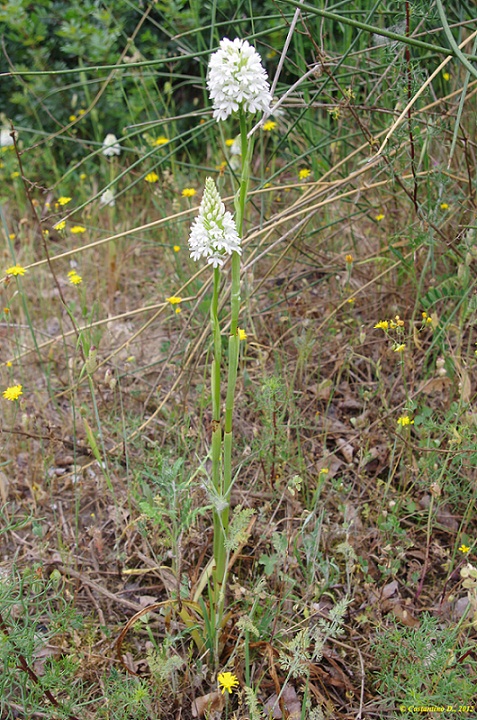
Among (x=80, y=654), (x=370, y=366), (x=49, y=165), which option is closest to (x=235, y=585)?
(x=80, y=654)

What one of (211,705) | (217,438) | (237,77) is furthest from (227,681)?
(237,77)

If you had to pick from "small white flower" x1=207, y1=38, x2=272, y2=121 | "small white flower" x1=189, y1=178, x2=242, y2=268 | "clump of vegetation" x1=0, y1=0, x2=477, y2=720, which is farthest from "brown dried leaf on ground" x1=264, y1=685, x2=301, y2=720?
"small white flower" x1=207, y1=38, x2=272, y2=121

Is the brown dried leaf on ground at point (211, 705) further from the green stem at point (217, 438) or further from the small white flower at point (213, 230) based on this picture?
the small white flower at point (213, 230)

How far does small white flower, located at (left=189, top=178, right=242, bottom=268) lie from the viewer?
1.10 meters

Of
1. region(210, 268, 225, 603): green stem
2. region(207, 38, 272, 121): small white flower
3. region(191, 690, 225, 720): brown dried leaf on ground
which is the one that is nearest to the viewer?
region(207, 38, 272, 121): small white flower

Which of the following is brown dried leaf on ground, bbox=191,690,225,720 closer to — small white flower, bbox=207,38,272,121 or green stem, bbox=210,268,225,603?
green stem, bbox=210,268,225,603

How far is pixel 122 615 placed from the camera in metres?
1.54

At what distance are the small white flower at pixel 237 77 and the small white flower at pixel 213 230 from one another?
0.48 feet

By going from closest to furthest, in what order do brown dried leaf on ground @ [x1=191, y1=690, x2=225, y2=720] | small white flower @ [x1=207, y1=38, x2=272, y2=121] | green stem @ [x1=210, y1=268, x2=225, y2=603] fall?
small white flower @ [x1=207, y1=38, x2=272, y2=121], green stem @ [x1=210, y1=268, x2=225, y2=603], brown dried leaf on ground @ [x1=191, y1=690, x2=225, y2=720]

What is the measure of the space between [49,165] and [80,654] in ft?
10.2

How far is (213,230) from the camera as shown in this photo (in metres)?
1.10

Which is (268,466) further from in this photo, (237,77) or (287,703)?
(237,77)

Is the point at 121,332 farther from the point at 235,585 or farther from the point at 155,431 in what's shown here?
the point at 235,585

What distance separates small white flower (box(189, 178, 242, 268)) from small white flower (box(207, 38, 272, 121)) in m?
0.14
